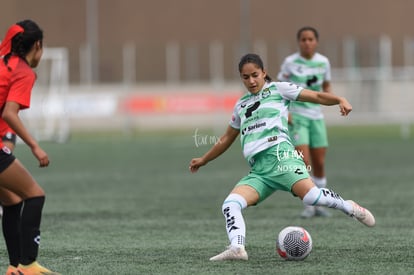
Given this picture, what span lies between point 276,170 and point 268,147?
0.68 feet

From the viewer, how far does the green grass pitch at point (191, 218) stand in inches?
315

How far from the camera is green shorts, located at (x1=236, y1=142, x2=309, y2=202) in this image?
828 centimetres

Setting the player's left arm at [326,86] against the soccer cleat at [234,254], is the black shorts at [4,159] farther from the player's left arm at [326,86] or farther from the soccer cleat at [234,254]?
the player's left arm at [326,86]

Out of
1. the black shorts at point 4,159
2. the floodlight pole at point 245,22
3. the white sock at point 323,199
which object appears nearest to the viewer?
the black shorts at point 4,159

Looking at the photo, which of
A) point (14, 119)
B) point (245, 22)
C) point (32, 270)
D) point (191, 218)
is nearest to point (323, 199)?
point (32, 270)

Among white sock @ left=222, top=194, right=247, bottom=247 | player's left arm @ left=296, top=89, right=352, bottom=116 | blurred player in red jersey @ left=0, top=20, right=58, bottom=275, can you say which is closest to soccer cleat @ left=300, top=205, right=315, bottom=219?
player's left arm @ left=296, top=89, right=352, bottom=116

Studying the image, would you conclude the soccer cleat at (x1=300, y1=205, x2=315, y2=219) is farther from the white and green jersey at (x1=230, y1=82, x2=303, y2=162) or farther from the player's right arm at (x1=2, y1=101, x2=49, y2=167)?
the player's right arm at (x1=2, y1=101, x2=49, y2=167)

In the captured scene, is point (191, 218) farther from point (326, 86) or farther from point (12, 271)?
point (12, 271)

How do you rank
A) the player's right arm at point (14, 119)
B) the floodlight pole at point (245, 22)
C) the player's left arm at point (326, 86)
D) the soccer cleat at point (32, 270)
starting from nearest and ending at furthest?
the player's right arm at point (14, 119) < the soccer cleat at point (32, 270) < the player's left arm at point (326, 86) < the floodlight pole at point (245, 22)

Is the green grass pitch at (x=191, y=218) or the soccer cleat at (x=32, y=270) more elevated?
the soccer cleat at (x=32, y=270)

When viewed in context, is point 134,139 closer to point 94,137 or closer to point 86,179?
point 94,137

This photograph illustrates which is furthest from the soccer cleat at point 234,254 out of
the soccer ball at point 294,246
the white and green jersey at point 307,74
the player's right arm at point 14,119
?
the white and green jersey at point 307,74

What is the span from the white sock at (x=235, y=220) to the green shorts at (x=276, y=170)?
247 mm

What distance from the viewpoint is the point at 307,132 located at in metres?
11.9
